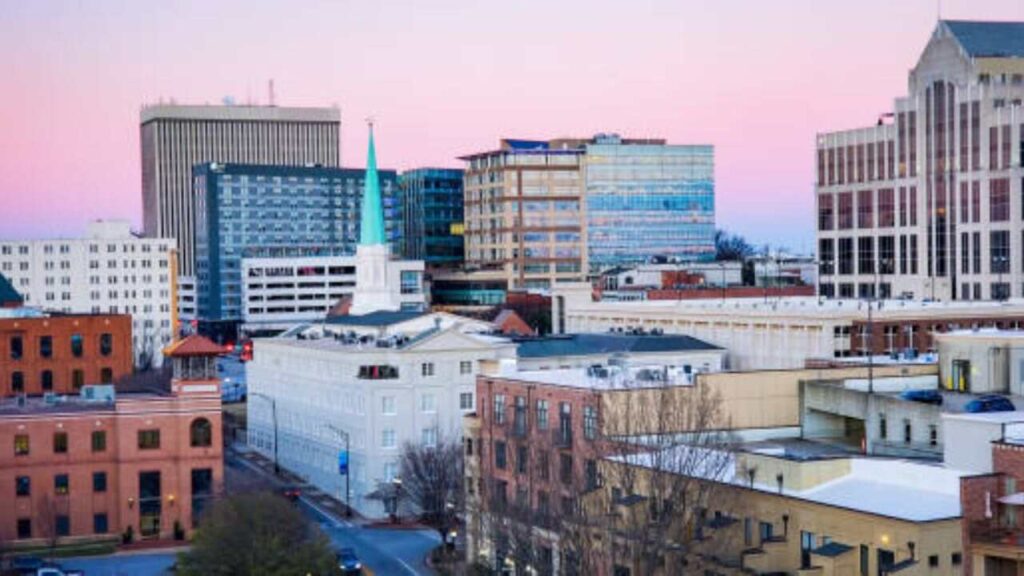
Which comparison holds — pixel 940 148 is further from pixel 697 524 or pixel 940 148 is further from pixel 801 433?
pixel 697 524

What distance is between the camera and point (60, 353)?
116688 mm

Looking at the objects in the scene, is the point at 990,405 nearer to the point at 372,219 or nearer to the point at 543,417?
the point at 543,417

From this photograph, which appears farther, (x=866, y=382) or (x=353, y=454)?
(x=353, y=454)

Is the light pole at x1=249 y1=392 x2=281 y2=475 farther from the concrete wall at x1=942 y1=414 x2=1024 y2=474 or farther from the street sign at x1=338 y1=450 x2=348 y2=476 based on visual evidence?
the concrete wall at x1=942 y1=414 x2=1024 y2=474

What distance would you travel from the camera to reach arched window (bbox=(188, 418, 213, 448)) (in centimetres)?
9150

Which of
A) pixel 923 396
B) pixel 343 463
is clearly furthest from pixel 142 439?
pixel 923 396

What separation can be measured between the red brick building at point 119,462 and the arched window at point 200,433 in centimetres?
6

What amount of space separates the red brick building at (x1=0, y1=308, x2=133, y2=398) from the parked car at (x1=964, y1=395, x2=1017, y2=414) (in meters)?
71.3

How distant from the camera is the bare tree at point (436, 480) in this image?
3223 inches

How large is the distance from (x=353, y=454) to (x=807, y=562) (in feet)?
175

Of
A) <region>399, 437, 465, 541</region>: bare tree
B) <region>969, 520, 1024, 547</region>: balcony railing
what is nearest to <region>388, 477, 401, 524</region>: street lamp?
<region>399, 437, 465, 541</region>: bare tree

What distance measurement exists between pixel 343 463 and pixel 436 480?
14.0 meters

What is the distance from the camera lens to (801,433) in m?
68.8

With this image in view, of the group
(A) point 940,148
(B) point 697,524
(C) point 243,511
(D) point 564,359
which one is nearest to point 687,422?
(B) point 697,524
